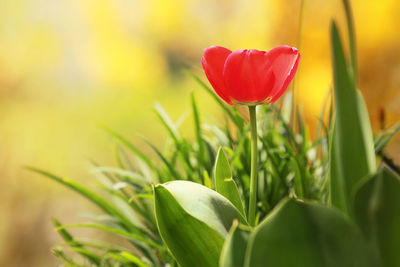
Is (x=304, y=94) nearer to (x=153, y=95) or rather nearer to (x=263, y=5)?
(x=263, y=5)

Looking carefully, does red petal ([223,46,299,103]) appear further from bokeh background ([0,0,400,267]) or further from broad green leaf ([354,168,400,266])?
bokeh background ([0,0,400,267])

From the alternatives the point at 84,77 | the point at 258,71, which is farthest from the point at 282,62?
the point at 84,77

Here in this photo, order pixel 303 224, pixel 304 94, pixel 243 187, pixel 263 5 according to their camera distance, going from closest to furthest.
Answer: pixel 303 224
pixel 243 187
pixel 304 94
pixel 263 5

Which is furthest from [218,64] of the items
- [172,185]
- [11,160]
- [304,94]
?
[11,160]

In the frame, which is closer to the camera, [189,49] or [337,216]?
[337,216]

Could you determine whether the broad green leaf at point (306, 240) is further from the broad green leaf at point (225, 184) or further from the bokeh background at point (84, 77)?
the bokeh background at point (84, 77)

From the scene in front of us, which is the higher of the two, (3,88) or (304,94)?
(3,88)
